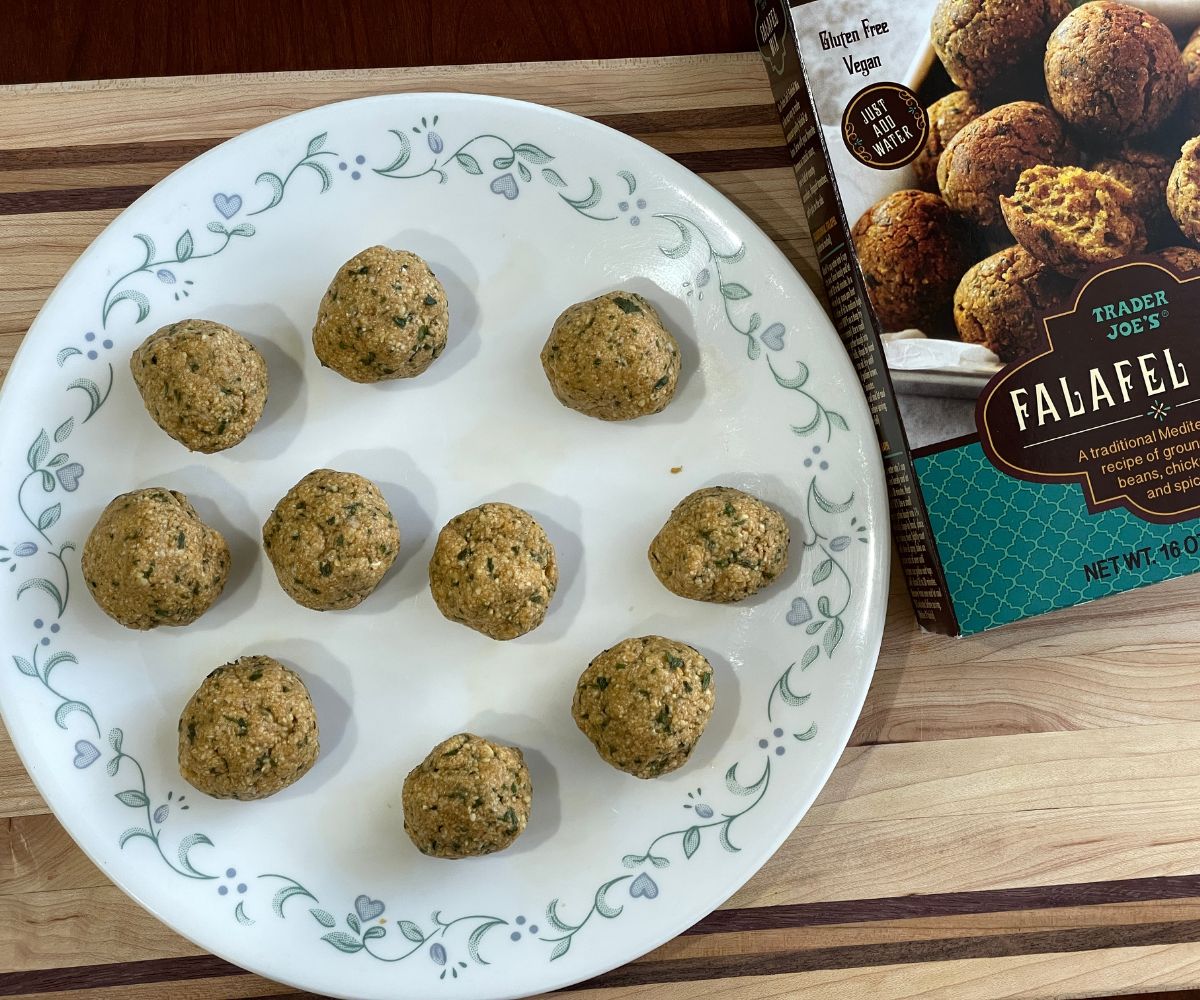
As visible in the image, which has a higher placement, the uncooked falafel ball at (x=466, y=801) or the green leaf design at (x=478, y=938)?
the uncooked falafel ball at (x=466, y=801)

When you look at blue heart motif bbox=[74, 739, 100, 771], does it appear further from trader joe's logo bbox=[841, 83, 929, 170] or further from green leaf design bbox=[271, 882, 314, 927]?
trader joe's logo bbox=[841, 83, 929, 170]

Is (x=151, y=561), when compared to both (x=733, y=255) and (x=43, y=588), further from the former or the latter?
(x=733, y=255)

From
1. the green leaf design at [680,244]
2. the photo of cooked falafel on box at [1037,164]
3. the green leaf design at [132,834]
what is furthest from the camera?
the green leaf design at [680,244]

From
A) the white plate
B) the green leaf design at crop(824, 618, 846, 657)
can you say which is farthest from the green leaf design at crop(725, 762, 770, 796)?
the green leaf design at crop(824, 618, 846, 657)

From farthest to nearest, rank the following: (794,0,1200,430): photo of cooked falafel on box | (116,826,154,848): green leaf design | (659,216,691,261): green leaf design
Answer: (659,216,691,261): green leaf design < (116,826,154,848): green leaf design < (794,0,1200,430): photo of cooked falafel on box

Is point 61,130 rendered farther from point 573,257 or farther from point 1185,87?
→ point 1185,87

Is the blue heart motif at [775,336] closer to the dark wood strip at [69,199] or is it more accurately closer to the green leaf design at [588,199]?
the green leaf design at [588,199]

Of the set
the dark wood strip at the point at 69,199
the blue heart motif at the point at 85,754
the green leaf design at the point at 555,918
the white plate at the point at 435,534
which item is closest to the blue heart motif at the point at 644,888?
the white plate at the point at 435,534
